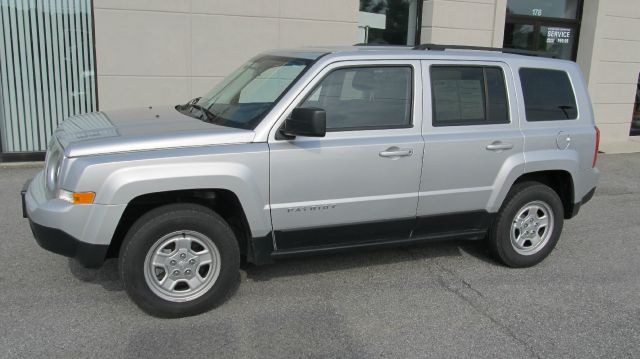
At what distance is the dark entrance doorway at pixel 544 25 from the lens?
1186 cm

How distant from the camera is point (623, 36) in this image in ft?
40.0

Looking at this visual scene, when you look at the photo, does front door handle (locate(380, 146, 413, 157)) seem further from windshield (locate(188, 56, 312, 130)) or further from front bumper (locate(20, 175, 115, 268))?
front bumper (locate(20, 175, 115, 268))

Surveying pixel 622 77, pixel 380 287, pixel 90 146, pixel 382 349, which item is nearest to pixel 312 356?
pixel 382 349

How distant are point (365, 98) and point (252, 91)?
35.6 inches

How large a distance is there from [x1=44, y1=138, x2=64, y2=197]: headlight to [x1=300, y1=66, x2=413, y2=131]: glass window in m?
1.75

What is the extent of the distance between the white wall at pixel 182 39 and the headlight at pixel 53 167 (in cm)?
Answer: 471

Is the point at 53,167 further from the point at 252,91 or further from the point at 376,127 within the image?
the point at 376,127

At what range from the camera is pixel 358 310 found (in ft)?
14.1

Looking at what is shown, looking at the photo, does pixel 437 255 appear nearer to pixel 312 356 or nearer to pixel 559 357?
pixel 559 357

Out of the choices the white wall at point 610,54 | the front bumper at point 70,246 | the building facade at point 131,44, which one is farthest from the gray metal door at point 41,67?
the white wall at point 610,54

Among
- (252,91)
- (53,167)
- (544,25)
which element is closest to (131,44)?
(252,91)

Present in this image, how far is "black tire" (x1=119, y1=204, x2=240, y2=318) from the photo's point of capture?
12.6 feet

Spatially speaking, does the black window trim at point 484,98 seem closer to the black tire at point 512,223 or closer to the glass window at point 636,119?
the black tire at point 512,223

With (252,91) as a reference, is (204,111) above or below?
below
